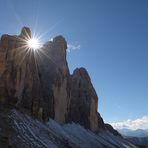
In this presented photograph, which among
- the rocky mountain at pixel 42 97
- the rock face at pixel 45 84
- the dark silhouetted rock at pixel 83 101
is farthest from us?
the dark silhouetted rock at pixel 83 101

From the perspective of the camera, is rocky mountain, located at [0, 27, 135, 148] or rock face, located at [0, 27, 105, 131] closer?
rocky mountain, located at [0, 27, 135, 148]

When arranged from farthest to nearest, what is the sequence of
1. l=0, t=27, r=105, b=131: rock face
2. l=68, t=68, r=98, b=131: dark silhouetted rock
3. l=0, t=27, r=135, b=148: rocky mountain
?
l=68, t=68, r=98, b=131: dark silhouetted rock → l=0, t=27, r=105, b=131: rock face → l=0, t=27, r=135, b=148: rocky mountain

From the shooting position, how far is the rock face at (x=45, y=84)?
62.4 meters

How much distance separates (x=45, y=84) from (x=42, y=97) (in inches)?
342

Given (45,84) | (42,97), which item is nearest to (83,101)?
(45,84)

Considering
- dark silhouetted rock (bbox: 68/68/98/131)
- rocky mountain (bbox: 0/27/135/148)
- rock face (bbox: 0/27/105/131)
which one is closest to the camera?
rocky mountain (bbox: 0/27/135/148)

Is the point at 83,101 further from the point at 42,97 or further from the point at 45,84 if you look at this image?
the point at 42,97

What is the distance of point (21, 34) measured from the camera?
69312mm

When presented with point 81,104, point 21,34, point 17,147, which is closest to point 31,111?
point 21,34

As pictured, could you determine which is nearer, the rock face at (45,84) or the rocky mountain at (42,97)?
the rocky mountain at (42,97)

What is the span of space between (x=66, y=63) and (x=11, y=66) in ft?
103

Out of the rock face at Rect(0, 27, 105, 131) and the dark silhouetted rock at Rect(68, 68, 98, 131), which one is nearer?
the rock face at Rect(0, 27, 105, 131)

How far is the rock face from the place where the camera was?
205ft

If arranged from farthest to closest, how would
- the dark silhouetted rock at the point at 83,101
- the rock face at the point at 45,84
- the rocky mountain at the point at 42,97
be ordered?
the dark silhouetted rock at the point at 83,101 < the rock face at the point at 45,84 < the rocky mountain at the point at 42,97
